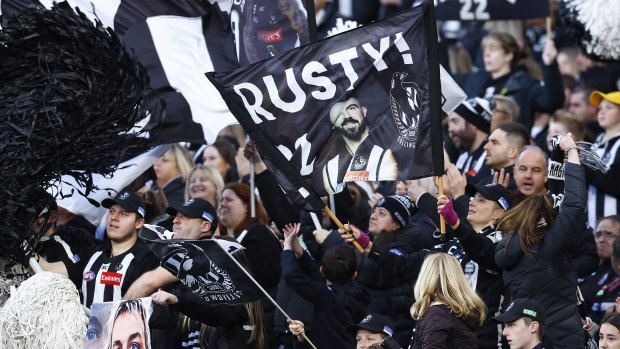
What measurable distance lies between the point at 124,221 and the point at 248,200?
4.46ft

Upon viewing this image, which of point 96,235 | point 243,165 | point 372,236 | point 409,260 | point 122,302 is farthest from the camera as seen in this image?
point 243,165

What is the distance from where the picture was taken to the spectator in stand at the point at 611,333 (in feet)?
24.1

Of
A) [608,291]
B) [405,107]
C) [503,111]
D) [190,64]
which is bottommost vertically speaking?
[608,291]

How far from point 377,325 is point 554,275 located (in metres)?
1.19

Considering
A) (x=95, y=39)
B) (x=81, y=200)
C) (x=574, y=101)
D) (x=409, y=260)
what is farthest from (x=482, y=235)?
(x=574, y=101)

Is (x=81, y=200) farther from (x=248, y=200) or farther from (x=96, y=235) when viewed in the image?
(x=248, y=200)

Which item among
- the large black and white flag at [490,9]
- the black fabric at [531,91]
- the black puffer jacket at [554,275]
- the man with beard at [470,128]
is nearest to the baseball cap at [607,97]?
the black fabric at [531,91]

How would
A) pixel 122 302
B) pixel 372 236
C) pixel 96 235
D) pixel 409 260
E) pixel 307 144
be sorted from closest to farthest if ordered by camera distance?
pixel 122 302, pixel 307 144, pixel 409 260, pixel 372 236, pixel 96 235

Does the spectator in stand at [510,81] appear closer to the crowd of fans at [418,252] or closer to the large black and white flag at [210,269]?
the crowd of fans at [418,252]

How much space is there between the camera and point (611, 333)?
24.2 ft

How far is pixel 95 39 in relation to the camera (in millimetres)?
8102

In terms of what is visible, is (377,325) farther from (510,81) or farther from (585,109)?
(585,109)

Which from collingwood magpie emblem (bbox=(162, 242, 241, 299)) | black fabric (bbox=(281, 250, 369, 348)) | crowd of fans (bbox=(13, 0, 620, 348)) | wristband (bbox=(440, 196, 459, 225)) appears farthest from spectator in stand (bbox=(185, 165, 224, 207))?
wristband (bbox=(440, 196, 459, 225))

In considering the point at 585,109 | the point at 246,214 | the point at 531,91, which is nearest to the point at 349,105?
the point at 246,214
